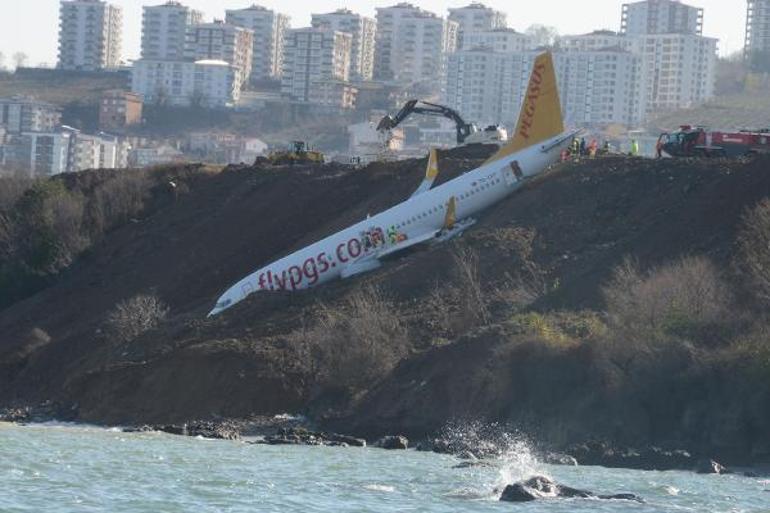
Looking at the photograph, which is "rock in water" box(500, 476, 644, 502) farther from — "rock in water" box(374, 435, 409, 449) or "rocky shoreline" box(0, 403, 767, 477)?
"rock in water" box(374, 435, 409, 449)

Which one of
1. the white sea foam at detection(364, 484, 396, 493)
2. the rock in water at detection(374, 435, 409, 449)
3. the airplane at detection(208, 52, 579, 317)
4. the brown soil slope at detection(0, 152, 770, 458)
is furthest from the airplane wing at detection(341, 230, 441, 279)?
the white sea foam at detection(364, 484, 396, 493)

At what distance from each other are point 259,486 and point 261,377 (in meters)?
20.9

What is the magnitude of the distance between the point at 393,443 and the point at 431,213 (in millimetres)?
22845

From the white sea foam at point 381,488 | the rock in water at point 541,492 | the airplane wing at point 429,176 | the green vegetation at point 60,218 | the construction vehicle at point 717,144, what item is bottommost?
the white sea foam at point 381,488

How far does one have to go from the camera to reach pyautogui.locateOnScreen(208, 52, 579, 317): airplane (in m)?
77.1

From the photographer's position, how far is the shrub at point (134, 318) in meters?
76.9

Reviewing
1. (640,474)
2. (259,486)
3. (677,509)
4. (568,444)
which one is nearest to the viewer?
(677,509)

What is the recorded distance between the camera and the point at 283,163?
10350cm

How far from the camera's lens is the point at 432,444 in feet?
186

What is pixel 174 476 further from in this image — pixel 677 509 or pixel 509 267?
pixel 509 267

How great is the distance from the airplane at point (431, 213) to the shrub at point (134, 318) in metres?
2.81

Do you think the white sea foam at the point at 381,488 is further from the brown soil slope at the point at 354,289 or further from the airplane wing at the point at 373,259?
the airplane wing at the point at 373,259

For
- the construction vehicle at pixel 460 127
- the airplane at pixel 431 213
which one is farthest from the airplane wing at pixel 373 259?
the construction vehicle at pixel 460 127

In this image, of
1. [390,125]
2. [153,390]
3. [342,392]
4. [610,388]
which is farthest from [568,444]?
[390,125]
